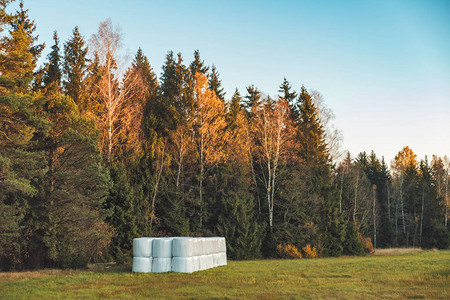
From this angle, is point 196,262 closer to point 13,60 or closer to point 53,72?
point 13,60

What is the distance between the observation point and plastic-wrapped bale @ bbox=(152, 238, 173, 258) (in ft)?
54.9

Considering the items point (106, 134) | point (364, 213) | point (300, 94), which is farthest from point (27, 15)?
point (364, 213)

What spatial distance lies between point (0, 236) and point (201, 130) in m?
16.1

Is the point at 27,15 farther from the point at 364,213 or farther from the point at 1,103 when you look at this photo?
the point at 364,213

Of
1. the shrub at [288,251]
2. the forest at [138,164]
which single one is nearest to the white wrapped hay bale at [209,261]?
the forest at [138,164]

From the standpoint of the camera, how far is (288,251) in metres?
30.3

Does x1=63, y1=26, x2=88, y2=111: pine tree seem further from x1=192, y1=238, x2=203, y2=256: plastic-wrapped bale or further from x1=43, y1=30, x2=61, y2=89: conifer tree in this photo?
x1=192, y1=238, x2=203, y2=256: plastic-wrapped bale

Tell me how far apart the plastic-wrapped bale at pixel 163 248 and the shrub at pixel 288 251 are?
51.4 feet

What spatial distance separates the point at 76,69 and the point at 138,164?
823cm

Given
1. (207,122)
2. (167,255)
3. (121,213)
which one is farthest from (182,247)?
(207,122)

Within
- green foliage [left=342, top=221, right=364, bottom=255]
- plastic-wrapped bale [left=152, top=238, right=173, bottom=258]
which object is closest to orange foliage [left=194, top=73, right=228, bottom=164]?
green foliage [left=342, top=221, right=364, bottom=255]

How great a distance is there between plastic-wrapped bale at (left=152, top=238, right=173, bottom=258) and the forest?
24.2ft

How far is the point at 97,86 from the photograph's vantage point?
27203 mm

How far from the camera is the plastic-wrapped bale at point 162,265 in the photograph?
16.7m
